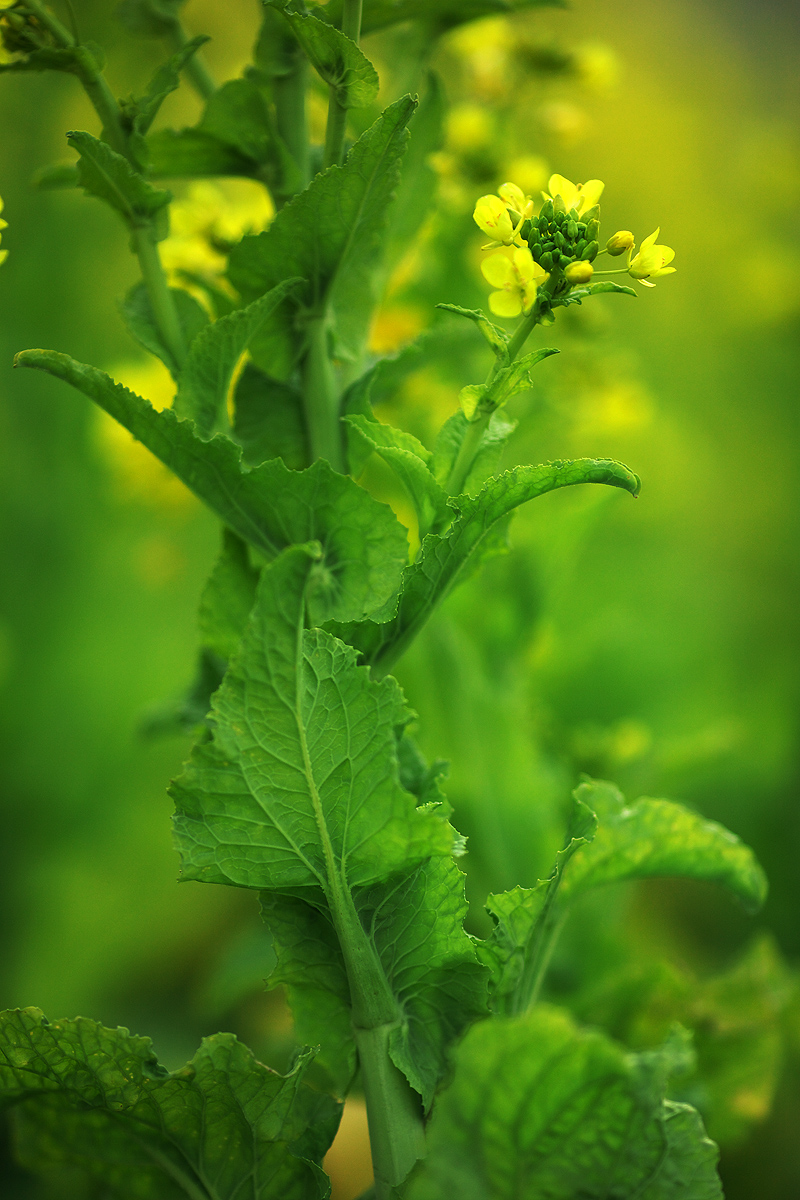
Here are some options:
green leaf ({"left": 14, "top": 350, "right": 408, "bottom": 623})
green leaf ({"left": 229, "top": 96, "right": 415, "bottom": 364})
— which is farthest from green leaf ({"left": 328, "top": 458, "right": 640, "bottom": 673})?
green leaf ({"left": 229, "top": 96, "right": 415, "bottom": 364})

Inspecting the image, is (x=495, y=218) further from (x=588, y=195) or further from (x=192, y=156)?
(x=192, y=156)

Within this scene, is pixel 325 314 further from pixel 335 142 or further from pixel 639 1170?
pixel 639 1170

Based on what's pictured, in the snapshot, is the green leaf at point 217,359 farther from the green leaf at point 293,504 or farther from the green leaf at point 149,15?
Result: the green leaf at point 149,15

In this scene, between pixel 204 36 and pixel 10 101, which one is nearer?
pixel 204 36

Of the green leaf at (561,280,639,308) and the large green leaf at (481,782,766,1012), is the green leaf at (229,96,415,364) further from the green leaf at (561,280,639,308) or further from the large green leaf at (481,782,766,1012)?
the large green leaf at (481,782,766,1012)

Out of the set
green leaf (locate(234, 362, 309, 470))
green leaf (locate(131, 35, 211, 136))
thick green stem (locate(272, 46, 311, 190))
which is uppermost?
thick green stem (locate(272, 46, 311, 190))

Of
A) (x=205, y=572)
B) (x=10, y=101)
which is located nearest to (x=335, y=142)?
(x=10, y=101)
